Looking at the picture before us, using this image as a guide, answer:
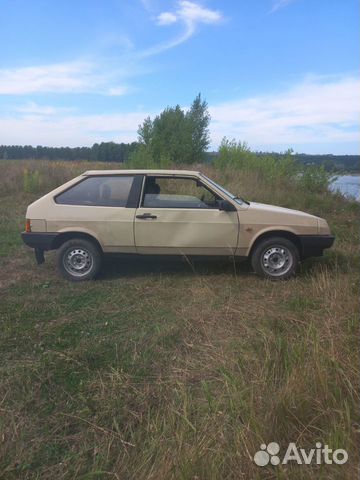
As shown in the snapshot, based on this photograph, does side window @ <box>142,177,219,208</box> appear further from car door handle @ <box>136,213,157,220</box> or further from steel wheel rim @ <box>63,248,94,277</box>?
steel wheel rim @ <box>63,248,94,277</box>

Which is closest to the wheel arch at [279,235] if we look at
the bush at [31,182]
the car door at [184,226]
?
the car door at [184,226]

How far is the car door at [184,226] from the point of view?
18.4 ft

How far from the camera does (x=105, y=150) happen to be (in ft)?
164

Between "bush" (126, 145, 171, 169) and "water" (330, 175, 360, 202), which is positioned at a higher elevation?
"bush" (126, 145, 171, 169)

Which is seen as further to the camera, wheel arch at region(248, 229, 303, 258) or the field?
wheel arch at region(248, 229, 303, 258)

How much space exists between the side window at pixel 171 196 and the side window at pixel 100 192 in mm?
291

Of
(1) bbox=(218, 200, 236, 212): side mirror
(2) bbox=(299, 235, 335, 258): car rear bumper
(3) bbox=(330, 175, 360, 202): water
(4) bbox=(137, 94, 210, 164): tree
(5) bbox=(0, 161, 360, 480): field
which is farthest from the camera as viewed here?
(4) bbox=(137, 94, 210, 164): tree

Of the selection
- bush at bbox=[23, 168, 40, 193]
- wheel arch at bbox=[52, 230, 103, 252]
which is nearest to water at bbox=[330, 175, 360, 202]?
wheel arch at bbox=[52, 230, 103, 252]

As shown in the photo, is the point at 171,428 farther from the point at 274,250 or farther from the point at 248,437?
the point at 274,250

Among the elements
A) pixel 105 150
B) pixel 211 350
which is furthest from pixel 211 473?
pixel 105 150

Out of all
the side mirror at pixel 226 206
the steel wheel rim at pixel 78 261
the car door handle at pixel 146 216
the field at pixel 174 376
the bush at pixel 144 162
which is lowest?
the field at pixel 174 376

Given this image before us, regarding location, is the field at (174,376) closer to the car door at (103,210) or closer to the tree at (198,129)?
the car door at (103,210)

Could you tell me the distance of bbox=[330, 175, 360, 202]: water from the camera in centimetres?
1370

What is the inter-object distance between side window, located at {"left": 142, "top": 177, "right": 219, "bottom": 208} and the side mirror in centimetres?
11
